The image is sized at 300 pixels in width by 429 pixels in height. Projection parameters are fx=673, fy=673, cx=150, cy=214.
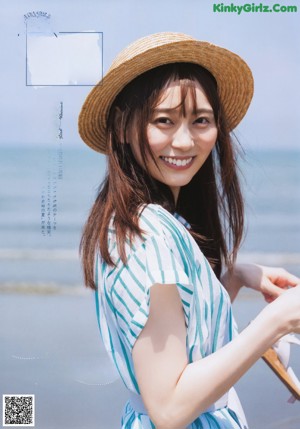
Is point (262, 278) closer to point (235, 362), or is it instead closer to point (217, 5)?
point (235, 362)

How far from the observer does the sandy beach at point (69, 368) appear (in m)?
1.88

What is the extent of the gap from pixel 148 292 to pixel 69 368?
3.10 feet

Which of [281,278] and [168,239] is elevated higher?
[168,239]

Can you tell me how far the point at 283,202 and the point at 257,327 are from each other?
0.91 metres

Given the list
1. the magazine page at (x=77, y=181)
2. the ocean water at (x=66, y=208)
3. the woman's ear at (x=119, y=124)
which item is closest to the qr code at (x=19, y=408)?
the magazine page at (x=77, y=181)

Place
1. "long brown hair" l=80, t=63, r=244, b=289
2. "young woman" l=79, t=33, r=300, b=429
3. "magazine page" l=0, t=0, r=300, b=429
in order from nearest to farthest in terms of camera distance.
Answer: "young woman" l=79, t=33, r=300, b=429
"long brown hair" l=80, t=63, r=244, b=289
"magazine page" l=0, t=0, r=300, b=429

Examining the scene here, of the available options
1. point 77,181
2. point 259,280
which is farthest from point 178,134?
point 77,181

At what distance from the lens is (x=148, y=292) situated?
1.02 metres

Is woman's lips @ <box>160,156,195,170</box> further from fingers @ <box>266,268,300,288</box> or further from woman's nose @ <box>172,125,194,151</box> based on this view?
fingers @ <box>266,268,300,288</box>

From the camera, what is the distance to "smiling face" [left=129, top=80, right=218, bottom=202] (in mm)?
1159

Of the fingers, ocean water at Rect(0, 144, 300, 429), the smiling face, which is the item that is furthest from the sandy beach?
the smiling face

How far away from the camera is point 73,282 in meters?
1.89

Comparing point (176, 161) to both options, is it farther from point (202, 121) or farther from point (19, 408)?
point (19, 408)

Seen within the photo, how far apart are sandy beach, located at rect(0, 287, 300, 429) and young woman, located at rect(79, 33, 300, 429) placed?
1.99ft
